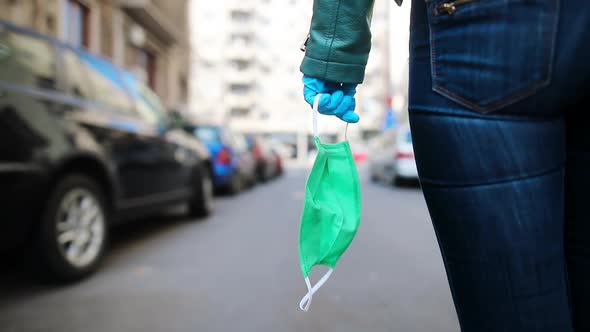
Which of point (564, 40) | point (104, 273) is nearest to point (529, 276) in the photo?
point (564, 40)

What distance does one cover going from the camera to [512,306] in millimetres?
791

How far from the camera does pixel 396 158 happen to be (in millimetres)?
10188

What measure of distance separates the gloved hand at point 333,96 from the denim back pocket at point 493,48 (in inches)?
11.0

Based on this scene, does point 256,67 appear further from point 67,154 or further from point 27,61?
point 67,154

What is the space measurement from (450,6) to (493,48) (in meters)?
0.10

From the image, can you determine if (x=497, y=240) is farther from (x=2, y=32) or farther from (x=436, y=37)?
(x=2, y=32)

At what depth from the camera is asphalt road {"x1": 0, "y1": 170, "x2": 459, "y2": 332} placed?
2.18 metres

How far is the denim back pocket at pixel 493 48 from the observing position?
721 mm

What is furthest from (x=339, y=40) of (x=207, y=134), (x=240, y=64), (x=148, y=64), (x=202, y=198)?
→ (x=240, y=64)

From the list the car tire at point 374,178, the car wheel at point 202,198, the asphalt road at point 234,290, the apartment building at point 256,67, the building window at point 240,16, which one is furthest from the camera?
the building window at point 240,16

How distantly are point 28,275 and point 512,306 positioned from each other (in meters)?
3.11

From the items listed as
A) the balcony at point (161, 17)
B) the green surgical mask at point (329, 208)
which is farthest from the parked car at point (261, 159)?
the green surgical mask at point (329, 208)

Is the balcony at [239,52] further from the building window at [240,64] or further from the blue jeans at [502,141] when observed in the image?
the blue jeans at [502,141]

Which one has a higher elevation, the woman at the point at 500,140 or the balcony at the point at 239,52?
the balcony at the point at 239,52
